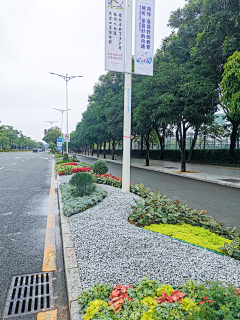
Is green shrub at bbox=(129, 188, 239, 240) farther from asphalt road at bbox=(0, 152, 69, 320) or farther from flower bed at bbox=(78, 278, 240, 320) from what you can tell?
flower bed at bbox=(78, 278, 240, 320)

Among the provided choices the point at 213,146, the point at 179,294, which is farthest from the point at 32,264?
the point at 213,146

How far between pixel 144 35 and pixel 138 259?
6.04 metres

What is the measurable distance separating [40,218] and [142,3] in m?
6.27

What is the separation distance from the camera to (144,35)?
22.0 feet

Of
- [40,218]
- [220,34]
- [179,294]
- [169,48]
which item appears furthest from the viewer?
[169,48]

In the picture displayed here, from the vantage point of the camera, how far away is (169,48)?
1845cm

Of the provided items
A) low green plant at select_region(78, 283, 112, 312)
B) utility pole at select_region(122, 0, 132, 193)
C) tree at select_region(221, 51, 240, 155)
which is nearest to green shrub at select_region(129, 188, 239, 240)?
utility pole at select_region(122, 0, 132, 193)

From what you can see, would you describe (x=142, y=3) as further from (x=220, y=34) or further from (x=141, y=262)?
(x=220, y=34)

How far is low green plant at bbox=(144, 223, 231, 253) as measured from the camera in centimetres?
352

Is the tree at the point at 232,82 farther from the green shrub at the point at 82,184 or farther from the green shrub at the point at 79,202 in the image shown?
the green shrub at the point at 82,184

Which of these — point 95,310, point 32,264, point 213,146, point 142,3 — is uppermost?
point 142,3

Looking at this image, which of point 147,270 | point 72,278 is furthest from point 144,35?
point 72,278

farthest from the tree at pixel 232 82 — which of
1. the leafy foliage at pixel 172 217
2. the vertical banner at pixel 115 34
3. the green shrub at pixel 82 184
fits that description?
the green shrub at pixel 82 184

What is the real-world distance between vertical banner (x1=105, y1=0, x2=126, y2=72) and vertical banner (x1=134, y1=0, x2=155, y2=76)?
397 mm
